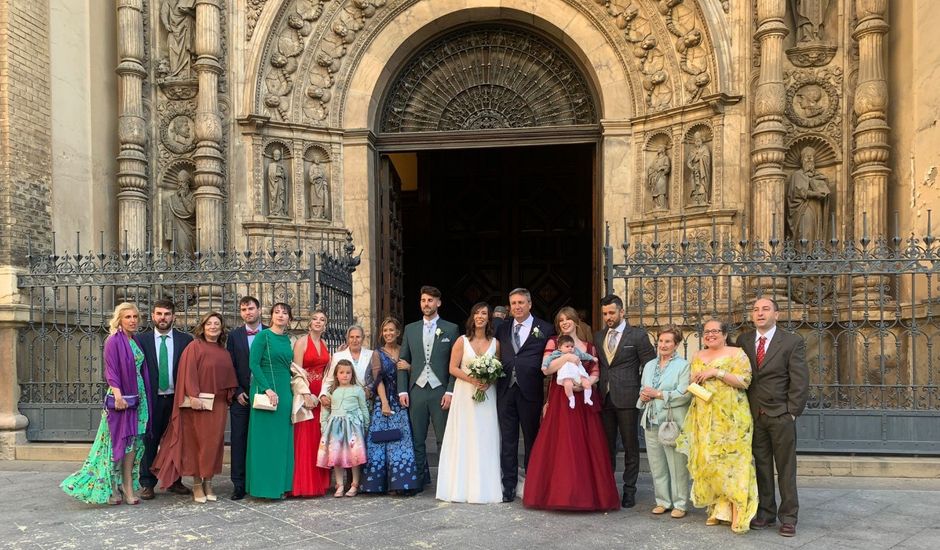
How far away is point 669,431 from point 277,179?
7690 millimetres

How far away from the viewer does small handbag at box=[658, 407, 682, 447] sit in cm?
624

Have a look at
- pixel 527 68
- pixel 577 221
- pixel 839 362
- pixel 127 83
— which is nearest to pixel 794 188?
A: pixel 839 362

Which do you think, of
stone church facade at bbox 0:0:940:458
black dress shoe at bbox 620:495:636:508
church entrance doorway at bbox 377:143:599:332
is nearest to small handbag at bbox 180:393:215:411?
black dress shoe at bbox 620:495:636:508

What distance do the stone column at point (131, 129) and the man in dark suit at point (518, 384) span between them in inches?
279

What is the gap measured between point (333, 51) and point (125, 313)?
666 cm

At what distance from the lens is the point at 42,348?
943cm

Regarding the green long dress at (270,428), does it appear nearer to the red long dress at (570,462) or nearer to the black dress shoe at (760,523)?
the red long dress at (570,462)

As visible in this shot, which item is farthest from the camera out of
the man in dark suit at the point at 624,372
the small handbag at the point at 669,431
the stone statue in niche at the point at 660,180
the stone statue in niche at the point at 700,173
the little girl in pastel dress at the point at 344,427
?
the stone statue in niche at the point at 660,180

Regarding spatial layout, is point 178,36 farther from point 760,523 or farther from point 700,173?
point 760,523

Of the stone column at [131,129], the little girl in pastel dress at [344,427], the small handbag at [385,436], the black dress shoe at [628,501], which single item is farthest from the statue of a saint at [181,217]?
the black dress shoe at [628,501]

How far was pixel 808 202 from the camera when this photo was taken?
35.2 feet

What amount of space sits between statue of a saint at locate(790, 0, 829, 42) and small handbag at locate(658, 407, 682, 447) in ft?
22.9

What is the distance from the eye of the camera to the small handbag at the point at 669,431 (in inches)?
246

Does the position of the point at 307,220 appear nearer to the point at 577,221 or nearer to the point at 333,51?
the point at 333,51
